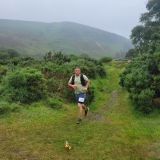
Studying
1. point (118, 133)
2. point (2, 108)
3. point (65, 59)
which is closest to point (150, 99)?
point (118, 133)

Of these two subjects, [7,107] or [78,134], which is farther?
[7,107]

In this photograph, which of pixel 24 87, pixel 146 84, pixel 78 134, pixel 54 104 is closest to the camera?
pixel 78 134

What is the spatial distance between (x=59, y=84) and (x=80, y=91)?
8901 millimetres

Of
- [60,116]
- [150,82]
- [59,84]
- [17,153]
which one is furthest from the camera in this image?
[59,84]

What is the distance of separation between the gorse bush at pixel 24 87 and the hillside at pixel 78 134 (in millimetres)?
1002

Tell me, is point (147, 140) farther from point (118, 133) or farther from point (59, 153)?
point (59, 153)

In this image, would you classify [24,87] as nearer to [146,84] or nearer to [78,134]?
[78,134]

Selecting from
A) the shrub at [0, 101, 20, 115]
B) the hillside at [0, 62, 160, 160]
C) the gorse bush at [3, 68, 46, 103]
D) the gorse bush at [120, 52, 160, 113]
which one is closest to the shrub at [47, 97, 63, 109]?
the hillside at [0, 62, 160, 160]

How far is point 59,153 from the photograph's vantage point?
1448 centimetres

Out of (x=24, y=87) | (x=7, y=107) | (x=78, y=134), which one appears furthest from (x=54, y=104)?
(x=78, y=134)

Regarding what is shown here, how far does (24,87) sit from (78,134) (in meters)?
7.51

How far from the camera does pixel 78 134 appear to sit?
55.5 ft

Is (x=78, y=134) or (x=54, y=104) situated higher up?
(x=54, y=104)

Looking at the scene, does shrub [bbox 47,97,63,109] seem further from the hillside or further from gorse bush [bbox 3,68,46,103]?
gorse bush [bbox 3,68,46,103]
